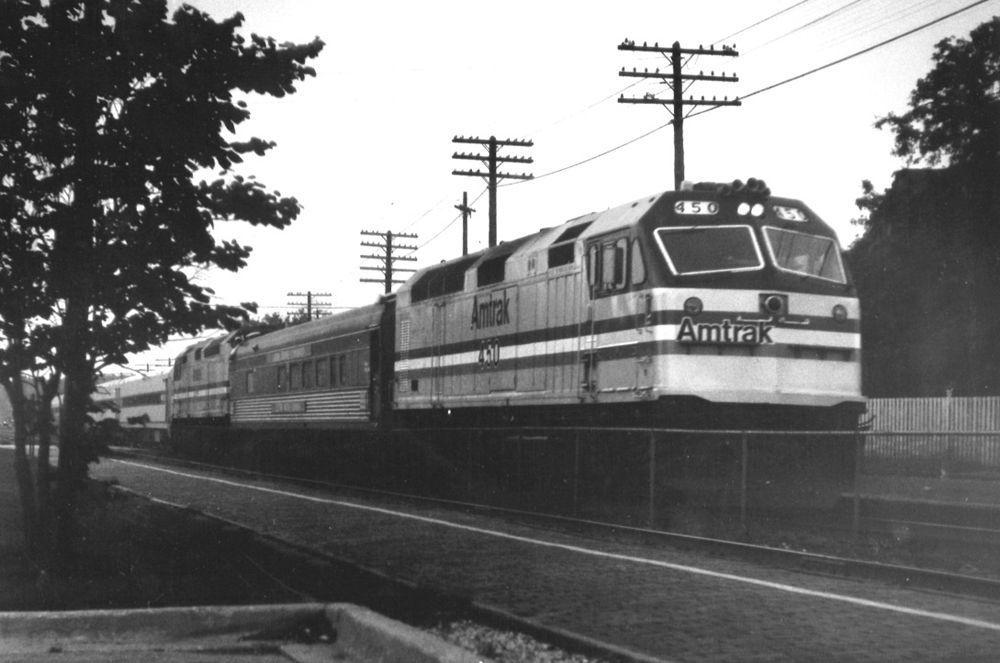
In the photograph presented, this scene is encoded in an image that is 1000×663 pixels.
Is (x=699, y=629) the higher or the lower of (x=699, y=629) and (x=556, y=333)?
the lower

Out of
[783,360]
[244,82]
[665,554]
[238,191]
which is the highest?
[244,82]

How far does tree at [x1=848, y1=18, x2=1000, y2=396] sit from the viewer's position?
34.8 m

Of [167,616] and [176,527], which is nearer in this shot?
[167,616]

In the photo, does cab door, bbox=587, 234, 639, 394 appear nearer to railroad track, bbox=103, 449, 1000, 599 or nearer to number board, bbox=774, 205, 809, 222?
railroad track, bbox=103, 449, 1000, 599

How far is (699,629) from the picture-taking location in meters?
7.78

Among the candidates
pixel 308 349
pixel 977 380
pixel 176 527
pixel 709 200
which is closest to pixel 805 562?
pixel 709 200

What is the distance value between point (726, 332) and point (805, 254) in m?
1.85

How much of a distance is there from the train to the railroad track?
149 centimetres

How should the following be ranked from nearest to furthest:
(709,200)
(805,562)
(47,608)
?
(47,608)
(805,562)
(709,200)

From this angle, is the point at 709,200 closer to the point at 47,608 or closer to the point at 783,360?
the point at 783,360

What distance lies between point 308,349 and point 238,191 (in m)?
18.9

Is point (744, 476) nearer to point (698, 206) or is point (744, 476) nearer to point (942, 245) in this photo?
point (698, 206)

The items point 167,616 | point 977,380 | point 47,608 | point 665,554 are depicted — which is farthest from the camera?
point 977,380

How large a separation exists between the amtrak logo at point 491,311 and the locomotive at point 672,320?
0.03 metres
